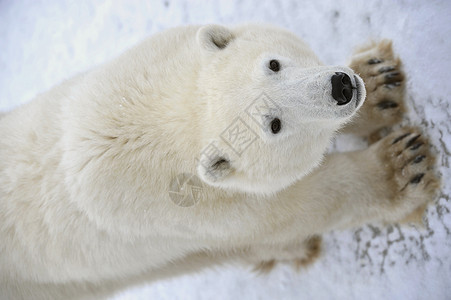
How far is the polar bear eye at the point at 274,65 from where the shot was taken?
210 centimetres

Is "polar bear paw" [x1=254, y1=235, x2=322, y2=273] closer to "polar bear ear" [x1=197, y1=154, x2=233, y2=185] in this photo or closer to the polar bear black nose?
"polar bear ear" [x1=197, y1=154, x2=233, y2=185]

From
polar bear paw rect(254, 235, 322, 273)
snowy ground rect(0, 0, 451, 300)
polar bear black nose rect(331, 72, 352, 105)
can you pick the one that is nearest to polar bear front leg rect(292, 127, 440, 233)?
snowy ground rect(0, 0, 451, 300)

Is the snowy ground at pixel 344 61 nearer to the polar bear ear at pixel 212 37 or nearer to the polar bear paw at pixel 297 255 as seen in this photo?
the polar bear paw at pixel 297 255

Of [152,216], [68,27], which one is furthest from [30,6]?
[152,216]

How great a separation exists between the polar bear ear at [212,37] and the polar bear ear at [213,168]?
0.67 metres

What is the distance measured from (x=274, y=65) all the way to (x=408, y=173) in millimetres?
1337

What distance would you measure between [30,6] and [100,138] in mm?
5100

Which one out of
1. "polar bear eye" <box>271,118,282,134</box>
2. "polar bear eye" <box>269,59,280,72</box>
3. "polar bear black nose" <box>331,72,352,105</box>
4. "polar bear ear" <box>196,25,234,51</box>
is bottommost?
"polar bear eye" <box>271,118,282,134</box>

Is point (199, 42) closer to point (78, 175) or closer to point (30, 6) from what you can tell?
point (78, 175)

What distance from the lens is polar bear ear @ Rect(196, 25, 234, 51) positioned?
2.34 m

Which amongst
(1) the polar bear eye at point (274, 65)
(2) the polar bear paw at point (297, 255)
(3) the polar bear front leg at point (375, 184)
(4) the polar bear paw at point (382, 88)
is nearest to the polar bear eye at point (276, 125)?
(1) the polar bear eye at point (274, 65)

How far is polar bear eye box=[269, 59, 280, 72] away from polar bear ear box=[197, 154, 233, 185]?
549 millimetres

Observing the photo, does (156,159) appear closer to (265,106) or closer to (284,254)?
(265,106)

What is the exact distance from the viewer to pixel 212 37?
237 centimetres
